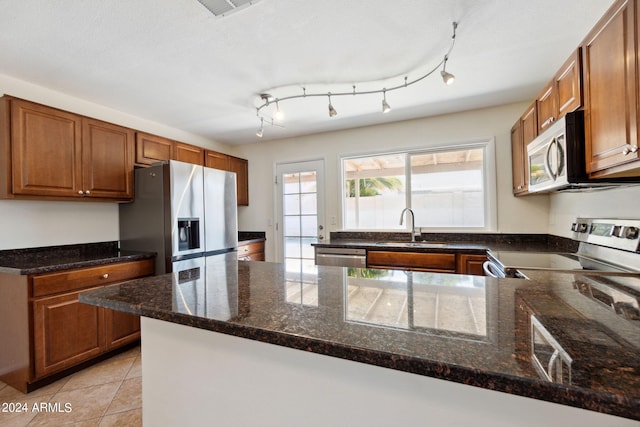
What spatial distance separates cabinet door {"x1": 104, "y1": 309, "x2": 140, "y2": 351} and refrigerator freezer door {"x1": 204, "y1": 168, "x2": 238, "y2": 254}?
3.00ft

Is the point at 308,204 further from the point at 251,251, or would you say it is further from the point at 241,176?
the point at 241,176

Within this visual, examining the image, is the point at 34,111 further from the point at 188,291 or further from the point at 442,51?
the point at 442,51

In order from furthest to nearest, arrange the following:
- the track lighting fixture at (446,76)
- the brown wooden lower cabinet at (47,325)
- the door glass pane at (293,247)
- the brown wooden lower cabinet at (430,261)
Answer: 1. the door glass pane at (293,247)
2. the brown wooden lower cabinet at (430,261)
3. the brown wooden lower cabinet at (47,325)
4. the track lighting fixture at (446,76)

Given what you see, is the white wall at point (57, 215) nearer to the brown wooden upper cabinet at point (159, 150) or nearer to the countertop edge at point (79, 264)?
the brown wooden upper cabinet at point (159, 150)

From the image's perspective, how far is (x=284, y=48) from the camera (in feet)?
6.27

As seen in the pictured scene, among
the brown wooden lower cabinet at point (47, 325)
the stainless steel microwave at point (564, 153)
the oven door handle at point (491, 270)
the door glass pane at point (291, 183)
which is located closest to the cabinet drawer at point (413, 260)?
the oven door handle at point (491, 270)

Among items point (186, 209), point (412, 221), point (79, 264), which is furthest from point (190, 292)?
point (412, 221)

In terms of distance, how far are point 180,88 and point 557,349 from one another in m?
Result: 2.89

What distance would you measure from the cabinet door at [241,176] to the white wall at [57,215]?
1173 mm

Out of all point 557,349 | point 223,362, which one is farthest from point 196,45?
point 557,349

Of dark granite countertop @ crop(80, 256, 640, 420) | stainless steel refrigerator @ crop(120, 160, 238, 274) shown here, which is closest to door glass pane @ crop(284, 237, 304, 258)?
stainless steel refrigerator @ crop(120, 160, 238, 274)

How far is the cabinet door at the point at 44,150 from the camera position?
2092mm

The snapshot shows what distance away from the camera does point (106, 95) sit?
103 inches

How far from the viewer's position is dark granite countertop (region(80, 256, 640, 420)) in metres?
0.50
